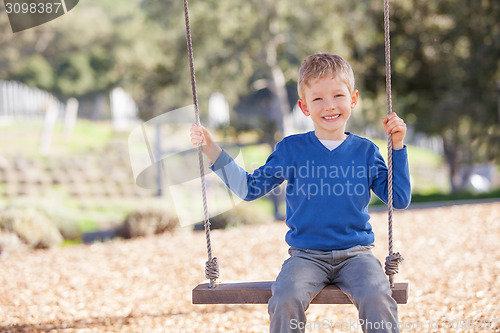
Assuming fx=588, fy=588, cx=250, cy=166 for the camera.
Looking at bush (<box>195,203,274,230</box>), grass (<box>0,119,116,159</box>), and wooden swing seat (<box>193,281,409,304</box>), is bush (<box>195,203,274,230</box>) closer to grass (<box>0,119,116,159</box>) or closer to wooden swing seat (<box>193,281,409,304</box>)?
wooden swing seat (<box>193,281,409,304</box>)

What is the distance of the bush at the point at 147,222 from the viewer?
842 cm

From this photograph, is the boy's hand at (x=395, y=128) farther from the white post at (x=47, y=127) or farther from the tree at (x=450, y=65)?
the white post at (x=47, y=127)

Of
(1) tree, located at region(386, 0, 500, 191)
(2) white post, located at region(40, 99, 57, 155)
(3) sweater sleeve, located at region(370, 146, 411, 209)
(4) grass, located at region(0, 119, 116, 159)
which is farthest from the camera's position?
(2) white post, located at region(40, 99, 57, 155)

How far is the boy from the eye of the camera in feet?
8.05

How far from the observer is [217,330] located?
12.0 feet

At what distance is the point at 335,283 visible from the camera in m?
2.53

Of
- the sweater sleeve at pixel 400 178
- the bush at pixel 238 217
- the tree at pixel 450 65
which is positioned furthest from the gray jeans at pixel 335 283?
the tree at pixel 450 65

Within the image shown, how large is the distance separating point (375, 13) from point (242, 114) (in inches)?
443

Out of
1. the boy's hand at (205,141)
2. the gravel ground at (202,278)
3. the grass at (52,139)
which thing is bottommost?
the gravel ground at (202,278)

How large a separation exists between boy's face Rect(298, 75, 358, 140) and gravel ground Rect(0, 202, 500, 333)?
1.51 metres

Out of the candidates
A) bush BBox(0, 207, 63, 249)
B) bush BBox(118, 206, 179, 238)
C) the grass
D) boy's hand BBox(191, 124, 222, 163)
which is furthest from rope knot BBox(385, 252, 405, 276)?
the grass

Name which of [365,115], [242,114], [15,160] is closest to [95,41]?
[242,114]

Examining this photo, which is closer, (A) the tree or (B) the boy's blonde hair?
(B) the boy's blonde hair

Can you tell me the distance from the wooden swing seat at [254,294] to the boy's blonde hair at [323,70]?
2.87ft
